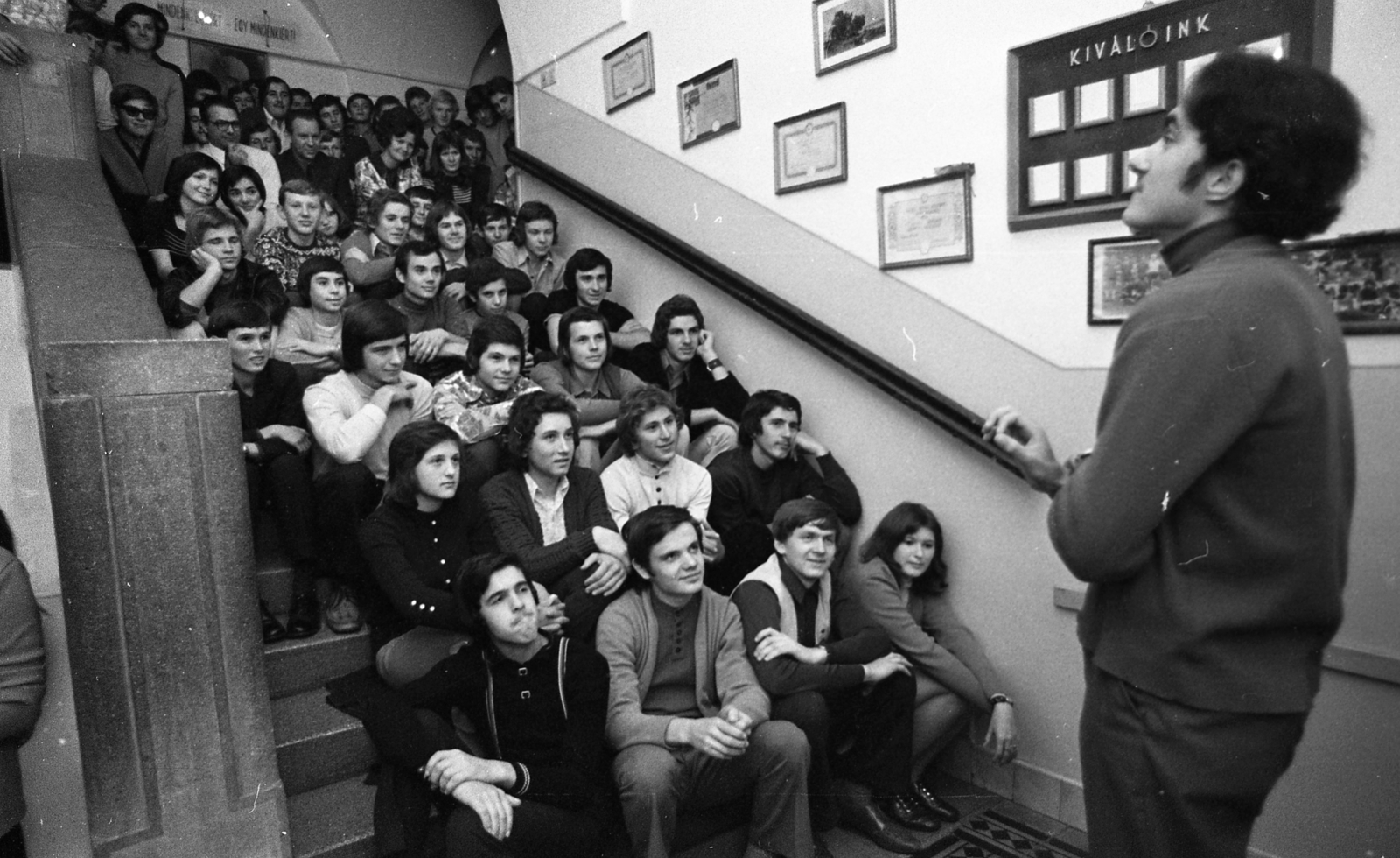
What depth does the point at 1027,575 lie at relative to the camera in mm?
2529

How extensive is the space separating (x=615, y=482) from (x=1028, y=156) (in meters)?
1.60

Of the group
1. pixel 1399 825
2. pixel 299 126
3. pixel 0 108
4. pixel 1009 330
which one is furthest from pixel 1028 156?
pixel 299 126

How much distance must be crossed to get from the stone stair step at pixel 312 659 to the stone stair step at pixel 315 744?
43 millimetres

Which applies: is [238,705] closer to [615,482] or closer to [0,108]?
[615,482]

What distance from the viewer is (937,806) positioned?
258cm

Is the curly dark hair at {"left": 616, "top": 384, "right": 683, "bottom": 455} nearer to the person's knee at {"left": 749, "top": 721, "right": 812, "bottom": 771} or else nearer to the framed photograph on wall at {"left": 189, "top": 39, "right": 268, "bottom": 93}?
the person's knee at {"left": 749, "top": 721, "right": 812, "bottom": 771}

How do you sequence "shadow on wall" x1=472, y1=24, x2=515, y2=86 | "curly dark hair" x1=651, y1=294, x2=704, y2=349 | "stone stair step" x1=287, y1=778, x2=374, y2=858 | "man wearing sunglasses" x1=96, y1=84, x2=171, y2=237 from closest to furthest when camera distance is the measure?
1. "stone stair step" x1=287, y1=778, x2=374, y2=858
2. "curly dark hair" x1=651, y1=294, x2=704, y2=349
3. "man wearing sunglasses" x1=96, y1=84, x2=171, y2=237
4. "shadow on wall" x1=472, y1=24, x2=515, y2=86

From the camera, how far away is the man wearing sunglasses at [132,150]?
12.9ft

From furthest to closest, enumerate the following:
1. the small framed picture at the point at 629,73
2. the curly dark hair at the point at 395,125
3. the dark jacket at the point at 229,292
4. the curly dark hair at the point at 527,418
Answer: the curly dark hair at the point at 395,125 < the small framed picture at the point at 629,73 < the dark jacket at the point at 229,292 < the curly dark hair at the point at 527,418

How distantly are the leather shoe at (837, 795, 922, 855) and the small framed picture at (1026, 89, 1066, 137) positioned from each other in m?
1.96

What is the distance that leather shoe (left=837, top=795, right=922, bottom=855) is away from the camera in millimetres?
2410

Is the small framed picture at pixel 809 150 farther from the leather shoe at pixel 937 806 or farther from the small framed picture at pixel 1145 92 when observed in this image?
the leather shoe at pixel 937 806

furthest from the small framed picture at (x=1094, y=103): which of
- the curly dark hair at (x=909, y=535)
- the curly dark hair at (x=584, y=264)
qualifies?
the curly dark hair at (x=584, y=264)

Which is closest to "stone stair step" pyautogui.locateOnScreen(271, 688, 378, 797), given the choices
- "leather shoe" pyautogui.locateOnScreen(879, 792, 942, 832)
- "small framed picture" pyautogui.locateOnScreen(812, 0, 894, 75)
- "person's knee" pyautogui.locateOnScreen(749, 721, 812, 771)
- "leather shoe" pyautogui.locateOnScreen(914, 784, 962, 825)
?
"person's knee" pyautogui.locateOnScreen(749, 721, 812, 771)
